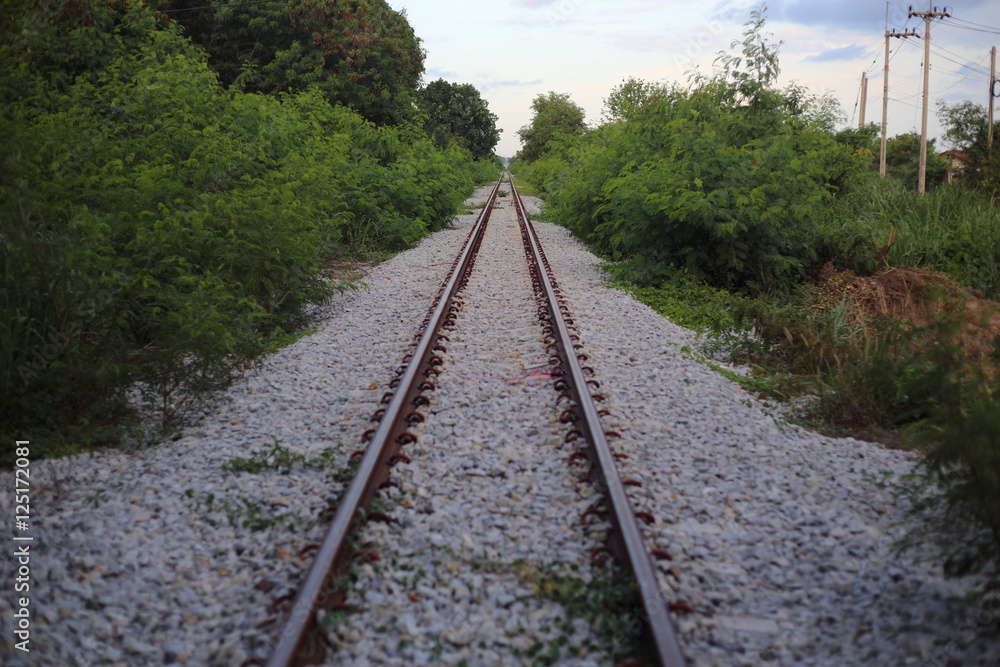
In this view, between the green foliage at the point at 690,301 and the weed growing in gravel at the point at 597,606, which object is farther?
the green foliage at the point at 690,301

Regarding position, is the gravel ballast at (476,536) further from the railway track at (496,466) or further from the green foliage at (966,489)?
the green foliage at (966,489)

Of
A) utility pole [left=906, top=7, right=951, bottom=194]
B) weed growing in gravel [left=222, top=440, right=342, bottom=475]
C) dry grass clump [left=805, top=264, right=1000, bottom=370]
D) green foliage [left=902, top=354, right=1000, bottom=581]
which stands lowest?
weed growing in gravel [left=222, top=440, right=342, bottom=475]

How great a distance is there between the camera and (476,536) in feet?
11.2

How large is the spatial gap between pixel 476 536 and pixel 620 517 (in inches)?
28.3

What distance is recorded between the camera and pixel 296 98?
16.5 metres

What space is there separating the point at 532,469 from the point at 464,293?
18.3ft

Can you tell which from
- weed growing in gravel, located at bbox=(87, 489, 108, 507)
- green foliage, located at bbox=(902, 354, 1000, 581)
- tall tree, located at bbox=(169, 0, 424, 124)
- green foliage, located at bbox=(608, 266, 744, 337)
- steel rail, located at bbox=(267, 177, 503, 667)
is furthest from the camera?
tall tree, located at bbox=(169, 0, 424, 124)

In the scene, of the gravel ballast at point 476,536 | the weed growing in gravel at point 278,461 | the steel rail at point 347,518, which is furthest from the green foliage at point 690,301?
the weed growing in gravel at point 278,461

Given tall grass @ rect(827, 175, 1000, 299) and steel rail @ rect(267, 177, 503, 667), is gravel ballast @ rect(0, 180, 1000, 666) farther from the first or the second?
tall grass @ rect(827, 175, 1000, 299)

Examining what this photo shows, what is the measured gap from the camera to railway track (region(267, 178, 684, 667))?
274 cm

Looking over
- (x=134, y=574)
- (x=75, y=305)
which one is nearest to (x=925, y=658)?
(x=134, y=574)

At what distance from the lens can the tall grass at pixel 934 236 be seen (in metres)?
10.4

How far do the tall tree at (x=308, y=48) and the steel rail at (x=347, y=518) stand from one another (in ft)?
69.2

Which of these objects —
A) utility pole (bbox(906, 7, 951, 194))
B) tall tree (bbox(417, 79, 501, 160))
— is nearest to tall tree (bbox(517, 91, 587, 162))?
tall tree (bbox(417, 79, 501, 160))
